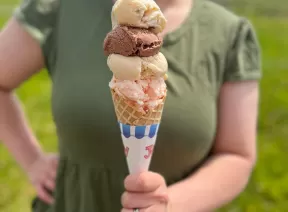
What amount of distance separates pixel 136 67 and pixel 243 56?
41 cm

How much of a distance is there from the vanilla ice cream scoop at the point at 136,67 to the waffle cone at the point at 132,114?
0.04m

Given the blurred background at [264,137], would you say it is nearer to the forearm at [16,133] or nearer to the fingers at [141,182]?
the forearm at [16,133]

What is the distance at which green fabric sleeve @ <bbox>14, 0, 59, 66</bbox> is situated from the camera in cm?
115

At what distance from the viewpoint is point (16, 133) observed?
1330 millimetres

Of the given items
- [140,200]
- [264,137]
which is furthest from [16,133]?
[264,137]

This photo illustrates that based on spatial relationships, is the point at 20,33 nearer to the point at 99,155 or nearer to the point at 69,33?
the point at 69,33

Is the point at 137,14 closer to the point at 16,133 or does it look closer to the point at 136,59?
the point at 136,59

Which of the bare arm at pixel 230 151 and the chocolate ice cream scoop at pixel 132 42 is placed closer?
the chocolate ice cream scoop at pixel 132 42

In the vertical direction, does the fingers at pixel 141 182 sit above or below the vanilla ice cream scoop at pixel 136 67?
below

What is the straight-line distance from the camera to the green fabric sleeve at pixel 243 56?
1171 millimetres

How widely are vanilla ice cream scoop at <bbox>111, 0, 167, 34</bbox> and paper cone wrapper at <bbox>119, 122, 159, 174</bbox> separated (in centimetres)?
17

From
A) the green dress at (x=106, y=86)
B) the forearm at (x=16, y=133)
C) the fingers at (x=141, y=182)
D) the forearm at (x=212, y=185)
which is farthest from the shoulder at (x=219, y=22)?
the forearm at (x=16, y=133)

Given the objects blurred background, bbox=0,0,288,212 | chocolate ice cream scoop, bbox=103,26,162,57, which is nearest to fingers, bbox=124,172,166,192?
chocolate ice cream scoop, bbox=103,26,162,57

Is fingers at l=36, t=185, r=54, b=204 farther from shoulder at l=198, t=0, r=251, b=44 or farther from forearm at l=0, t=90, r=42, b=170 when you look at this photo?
shoulder at l=198, t=0, r=251, b=44
